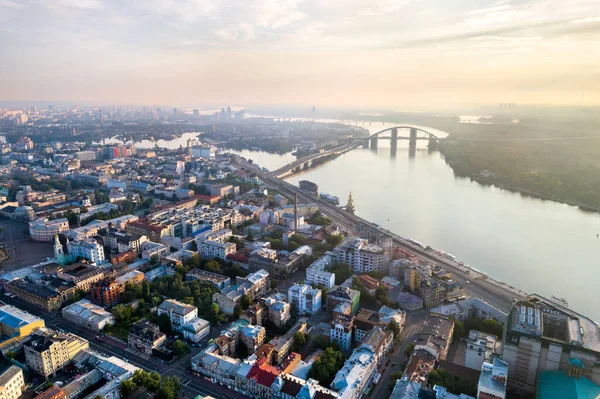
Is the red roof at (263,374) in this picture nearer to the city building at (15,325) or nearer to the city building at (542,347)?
the city building at (542,347)

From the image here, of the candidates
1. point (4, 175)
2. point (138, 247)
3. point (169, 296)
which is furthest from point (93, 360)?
point (4, 175)

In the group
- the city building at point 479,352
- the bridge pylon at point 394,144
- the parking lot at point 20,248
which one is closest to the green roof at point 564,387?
the city building at point 479,352

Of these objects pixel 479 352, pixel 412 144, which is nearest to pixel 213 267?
pixel 479 352

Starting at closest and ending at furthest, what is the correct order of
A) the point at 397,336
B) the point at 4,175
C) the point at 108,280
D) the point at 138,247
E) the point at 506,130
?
1. the point at 397,336
2. the point at 108,280
3. the point at 138,247
4. the point at 4,175
5. the point at 506,130

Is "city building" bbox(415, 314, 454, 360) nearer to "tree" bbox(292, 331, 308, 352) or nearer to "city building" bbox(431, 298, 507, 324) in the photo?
"city building" bbox(431, 298, 507, 324)

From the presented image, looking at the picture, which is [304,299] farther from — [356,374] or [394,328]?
[356,374]

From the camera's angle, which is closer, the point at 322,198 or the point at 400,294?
the point at 400,294

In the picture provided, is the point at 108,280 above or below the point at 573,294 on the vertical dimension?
above

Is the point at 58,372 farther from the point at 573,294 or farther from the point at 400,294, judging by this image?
the point at 573,294
